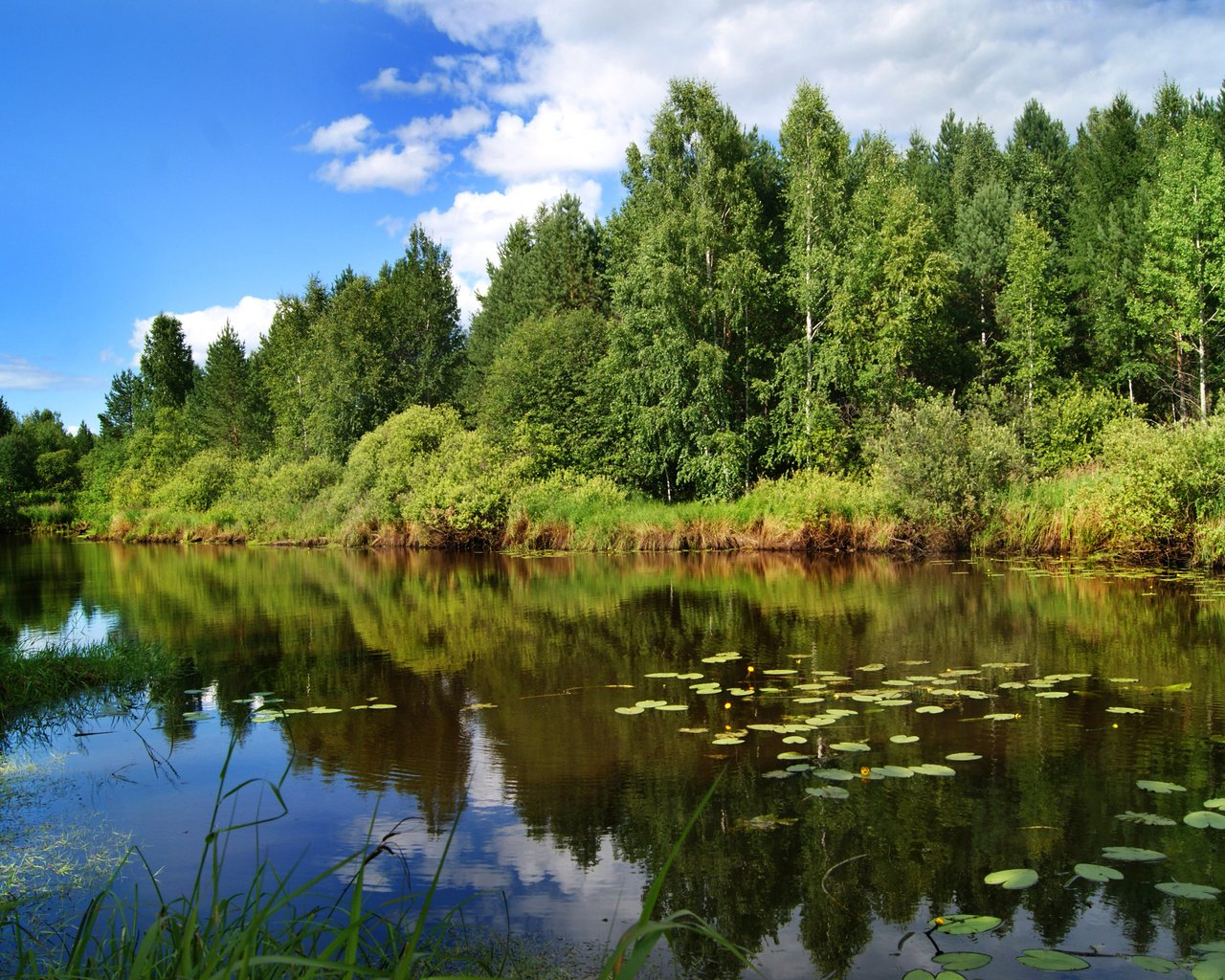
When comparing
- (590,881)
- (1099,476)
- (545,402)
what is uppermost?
(545,402)

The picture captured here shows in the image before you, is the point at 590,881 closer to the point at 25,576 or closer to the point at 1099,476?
the point at 1099,476

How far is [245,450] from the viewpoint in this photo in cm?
5703

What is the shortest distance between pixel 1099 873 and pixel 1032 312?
3461cm

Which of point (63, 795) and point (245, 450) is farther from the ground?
point (245, 450)

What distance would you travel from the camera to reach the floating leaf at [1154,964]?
3.93m

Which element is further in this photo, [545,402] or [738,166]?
[545,402]

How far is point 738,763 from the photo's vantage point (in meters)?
6.95

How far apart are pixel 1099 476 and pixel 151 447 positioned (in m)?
58.9

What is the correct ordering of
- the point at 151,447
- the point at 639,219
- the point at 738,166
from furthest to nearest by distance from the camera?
the point at 151,447
the point at 639,219
the point at 738,166

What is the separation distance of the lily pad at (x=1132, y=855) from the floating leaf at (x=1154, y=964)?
1001 mm

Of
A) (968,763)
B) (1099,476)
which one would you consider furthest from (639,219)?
(968,763)

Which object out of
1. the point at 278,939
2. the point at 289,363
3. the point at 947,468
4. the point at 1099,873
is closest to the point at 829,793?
the point at 1099,873

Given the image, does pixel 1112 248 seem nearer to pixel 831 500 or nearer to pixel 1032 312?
pixel 1032 312

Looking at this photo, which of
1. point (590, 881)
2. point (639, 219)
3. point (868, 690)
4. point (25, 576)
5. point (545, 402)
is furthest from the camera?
point (545, 402)
